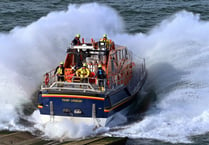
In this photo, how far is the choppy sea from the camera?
2092 cm

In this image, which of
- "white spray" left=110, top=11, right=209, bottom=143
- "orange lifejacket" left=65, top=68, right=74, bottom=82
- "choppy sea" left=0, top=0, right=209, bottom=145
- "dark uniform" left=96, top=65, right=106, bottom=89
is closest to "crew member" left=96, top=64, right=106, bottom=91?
"dark uniform" left=96, top=65, right=106, bottom=89

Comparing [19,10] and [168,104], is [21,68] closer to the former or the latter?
[168,104]

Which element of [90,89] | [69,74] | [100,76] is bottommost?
[90,89]

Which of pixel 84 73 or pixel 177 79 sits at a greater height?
pixel 84 73

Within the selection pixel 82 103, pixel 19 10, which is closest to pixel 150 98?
pixel 82 103

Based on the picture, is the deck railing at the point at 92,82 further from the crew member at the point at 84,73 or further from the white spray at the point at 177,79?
the white spray at the point at 177,79

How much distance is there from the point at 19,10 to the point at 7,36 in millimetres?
12533

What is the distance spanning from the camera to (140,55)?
93.1 feet

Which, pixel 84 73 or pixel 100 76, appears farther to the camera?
pixel 84 73

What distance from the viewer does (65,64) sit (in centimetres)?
2269

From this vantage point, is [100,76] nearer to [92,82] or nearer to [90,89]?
[90,89]

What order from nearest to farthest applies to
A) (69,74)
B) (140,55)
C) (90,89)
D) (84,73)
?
(90,89) → (84,73) → (69,74) → (140,55)

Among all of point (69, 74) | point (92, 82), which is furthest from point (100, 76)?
point (69, 74)

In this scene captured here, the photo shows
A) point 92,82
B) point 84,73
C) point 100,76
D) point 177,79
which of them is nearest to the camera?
point 100,76
